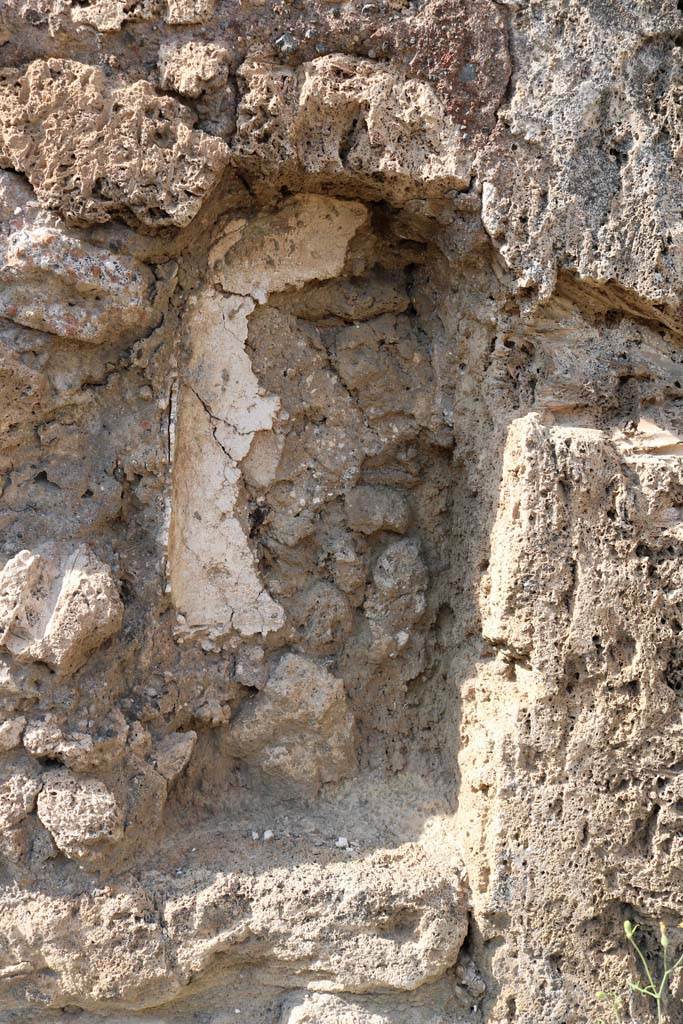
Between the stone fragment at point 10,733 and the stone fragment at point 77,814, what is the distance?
0.36 feet

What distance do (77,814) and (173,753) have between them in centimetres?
28

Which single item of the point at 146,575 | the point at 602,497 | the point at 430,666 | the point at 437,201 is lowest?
the point at 430,666

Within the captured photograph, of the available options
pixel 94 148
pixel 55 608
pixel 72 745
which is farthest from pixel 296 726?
pixel 94 148

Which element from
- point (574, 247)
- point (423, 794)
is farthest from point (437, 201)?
point (423, 794)

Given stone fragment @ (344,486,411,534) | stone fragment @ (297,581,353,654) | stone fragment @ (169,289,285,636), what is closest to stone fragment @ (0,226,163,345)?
stone fragment @ (169,289,285,636)

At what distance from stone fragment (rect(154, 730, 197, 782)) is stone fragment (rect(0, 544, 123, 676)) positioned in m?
0.30

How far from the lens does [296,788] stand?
2564 mm

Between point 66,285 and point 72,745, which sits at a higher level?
point 66,285

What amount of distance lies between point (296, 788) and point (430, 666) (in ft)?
1.60

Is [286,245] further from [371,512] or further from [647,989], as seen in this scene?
[647,989]

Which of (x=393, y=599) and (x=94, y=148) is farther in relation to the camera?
(x=393, y=599)

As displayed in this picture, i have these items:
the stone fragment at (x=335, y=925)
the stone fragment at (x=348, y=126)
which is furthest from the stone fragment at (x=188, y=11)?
the stone fragment at (x=335, y=925)

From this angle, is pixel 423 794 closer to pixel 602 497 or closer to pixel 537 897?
pixel 537 897

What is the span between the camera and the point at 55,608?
2.26 metres
